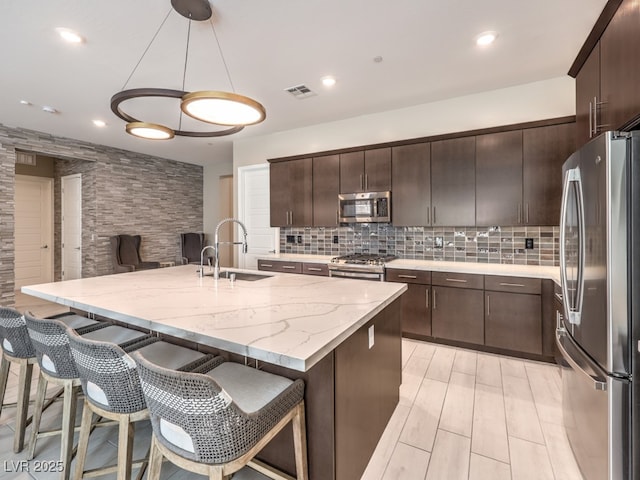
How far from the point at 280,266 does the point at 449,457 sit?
3086mm

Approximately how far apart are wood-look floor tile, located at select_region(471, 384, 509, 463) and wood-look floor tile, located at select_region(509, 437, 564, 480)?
0.14 feet

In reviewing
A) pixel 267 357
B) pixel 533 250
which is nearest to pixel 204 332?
pixel 267 357

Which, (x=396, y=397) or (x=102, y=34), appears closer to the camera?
(x=396, y=397)

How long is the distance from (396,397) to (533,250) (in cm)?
238

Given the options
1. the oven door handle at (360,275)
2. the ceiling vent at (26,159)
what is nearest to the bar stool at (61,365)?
the oven door handle at (360,275)

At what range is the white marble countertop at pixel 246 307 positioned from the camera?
3.74 feet

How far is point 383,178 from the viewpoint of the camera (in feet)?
12.9

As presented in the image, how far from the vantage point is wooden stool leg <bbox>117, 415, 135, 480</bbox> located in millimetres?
1278

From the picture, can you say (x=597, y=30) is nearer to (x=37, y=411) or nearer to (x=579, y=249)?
(x=579, y=249)

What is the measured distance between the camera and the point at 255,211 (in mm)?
5441

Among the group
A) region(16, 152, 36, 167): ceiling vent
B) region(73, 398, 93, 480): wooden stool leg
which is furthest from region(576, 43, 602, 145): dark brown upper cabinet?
region(16, 152, 36, 167): ceiling vent

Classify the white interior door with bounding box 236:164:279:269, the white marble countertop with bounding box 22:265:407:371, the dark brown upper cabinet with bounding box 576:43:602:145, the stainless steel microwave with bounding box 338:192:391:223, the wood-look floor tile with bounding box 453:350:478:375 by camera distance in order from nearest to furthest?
the white marble countertop with bounding box 22:265:407:371 → the dark brown upper cabinet with bounding box 576:43:602:145 → the wood-look floor tile with bounding box 453:350:478:375 → the stainless steel microwave with bounding box 338:192:391:223 → the white interior door with bounding box 236:164:279:269

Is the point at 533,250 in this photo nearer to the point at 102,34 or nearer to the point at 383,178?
the point at 383,178

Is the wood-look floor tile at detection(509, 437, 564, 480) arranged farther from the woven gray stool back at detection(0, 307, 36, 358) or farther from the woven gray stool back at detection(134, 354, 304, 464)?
the woven gray stool back at detection(0, 307, 36, 358)
